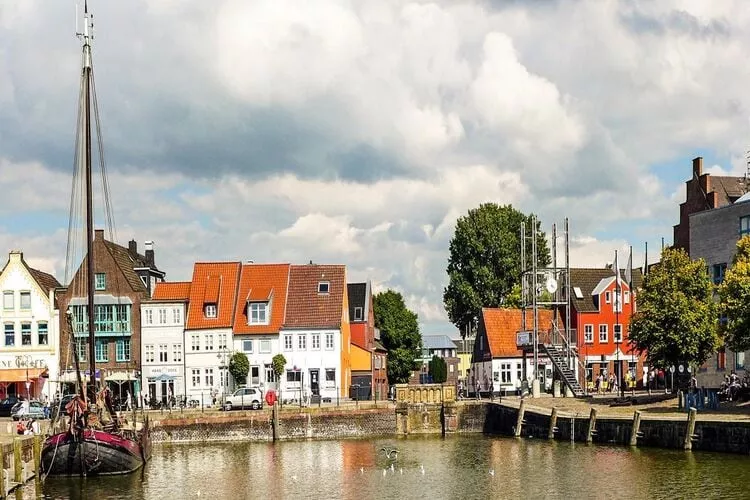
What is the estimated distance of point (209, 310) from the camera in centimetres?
8775

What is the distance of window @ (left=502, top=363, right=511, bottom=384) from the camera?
96875 mm

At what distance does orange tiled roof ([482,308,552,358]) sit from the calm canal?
109 ft

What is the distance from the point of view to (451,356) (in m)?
176

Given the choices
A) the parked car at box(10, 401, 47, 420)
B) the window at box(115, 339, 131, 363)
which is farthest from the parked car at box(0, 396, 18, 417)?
the window at box(115, 339, 131, 363)

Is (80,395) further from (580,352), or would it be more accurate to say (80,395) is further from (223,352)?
(580,352)

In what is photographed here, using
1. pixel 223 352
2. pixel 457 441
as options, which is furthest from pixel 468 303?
pixel 457 441

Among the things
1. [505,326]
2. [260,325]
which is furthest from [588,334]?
[260,325]

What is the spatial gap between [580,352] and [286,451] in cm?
4226

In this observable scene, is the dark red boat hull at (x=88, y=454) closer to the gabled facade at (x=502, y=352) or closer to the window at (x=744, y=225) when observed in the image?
the window at (x=744, y=225)

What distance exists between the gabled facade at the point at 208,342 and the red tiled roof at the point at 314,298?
4712 millimetres

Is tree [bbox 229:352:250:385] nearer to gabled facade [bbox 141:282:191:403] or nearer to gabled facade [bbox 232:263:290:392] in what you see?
gabled facade [bbox 232:263:290:392]

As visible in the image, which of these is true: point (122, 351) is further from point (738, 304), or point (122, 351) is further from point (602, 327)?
point (738, 304)

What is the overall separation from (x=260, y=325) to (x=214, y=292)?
15.3ft

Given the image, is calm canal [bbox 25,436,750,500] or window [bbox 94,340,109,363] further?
window [bbox 94,340,109,363]
